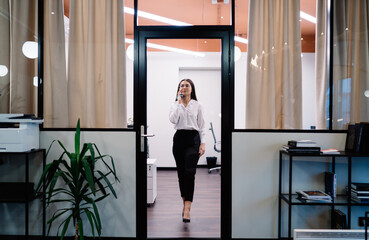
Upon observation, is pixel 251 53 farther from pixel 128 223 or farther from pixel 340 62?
pixel 128 223

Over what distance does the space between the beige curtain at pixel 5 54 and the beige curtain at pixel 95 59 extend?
2.03ft

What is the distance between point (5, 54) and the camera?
2.78 m

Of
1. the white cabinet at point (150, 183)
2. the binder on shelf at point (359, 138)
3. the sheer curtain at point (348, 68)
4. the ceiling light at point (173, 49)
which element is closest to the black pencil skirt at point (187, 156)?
the white cabinet at point (150, 183)

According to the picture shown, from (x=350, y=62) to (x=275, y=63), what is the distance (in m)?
0.75

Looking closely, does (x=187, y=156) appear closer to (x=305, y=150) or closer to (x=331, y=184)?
(x=305, y=150)

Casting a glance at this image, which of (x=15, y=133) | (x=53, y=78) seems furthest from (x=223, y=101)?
(x=15, y=133)

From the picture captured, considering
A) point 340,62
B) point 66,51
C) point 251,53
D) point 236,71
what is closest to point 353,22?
point 340,62

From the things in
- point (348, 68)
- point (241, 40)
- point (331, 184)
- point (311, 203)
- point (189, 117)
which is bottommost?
point (311, 203)

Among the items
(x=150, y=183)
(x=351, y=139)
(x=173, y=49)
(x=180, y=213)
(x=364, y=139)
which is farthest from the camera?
(x=173, y=49)

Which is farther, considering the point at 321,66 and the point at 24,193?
the point at 321,66

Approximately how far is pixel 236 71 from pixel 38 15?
6.78 feet

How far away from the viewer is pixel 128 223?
8.94 ft

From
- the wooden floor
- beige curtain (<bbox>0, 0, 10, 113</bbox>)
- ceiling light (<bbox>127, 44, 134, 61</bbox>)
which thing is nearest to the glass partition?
ceiling light (<bbox>127, 44, 134, 61</bbox>)

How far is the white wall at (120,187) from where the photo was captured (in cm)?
272
